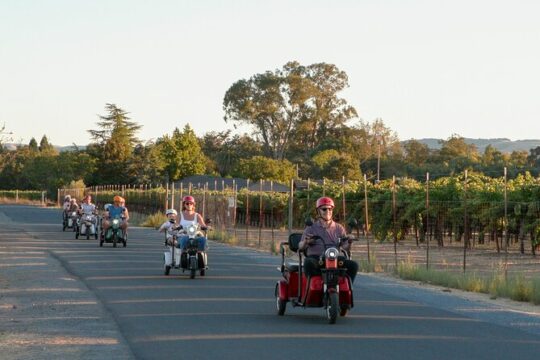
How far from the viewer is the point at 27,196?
6009 inches

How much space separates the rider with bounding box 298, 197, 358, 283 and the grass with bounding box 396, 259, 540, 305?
5439mm

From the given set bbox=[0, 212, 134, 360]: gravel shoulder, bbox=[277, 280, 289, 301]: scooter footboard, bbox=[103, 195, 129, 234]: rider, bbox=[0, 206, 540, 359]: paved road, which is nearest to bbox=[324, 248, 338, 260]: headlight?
bbox=[0, 206, 540, 359]: paved road

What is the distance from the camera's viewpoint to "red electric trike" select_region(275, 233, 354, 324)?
15273 millimetres

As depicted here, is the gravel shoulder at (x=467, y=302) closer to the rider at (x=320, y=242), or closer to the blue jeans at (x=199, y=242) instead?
the rider at (x=320, y=242)

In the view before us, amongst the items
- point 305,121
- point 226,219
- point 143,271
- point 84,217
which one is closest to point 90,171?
point 305,121

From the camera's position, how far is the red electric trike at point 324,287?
15273 millimetres

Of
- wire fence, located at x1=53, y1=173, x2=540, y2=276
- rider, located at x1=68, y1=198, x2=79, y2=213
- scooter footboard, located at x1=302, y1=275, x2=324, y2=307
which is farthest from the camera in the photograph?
rider, located at x1=68, y1=198, x2=79, y2=213

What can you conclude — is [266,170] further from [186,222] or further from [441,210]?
[186,222]

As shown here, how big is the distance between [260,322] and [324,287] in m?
0.99

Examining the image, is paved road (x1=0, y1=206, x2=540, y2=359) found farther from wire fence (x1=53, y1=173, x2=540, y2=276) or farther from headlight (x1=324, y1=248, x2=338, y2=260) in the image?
wire fence (x1=53, y1=173, x2=540, y2=276)

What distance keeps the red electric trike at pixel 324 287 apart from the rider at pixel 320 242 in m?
0.09

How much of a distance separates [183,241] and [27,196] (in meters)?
132

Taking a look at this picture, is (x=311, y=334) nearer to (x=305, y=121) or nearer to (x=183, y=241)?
(x=183, y=241)

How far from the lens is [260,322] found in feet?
50.5
